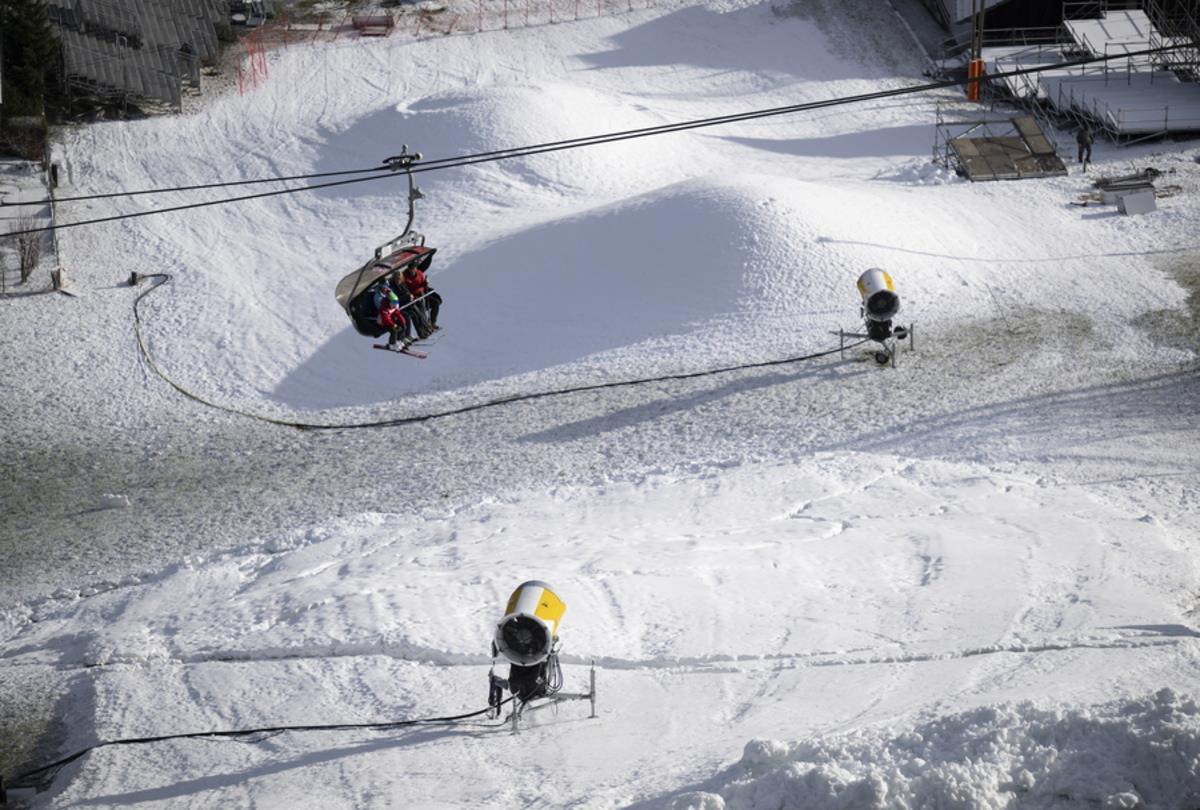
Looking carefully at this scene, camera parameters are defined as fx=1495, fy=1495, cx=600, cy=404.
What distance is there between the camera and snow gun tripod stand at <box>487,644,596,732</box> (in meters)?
17.8

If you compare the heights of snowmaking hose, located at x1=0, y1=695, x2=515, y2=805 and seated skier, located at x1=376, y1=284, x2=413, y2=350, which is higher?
seated skier, located at x1=376, y1=284, x2=413, y2=350

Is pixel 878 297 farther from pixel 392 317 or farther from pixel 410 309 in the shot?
pixel 392 317

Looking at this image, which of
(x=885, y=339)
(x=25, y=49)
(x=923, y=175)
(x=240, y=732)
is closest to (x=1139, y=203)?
(x=923, y=175)

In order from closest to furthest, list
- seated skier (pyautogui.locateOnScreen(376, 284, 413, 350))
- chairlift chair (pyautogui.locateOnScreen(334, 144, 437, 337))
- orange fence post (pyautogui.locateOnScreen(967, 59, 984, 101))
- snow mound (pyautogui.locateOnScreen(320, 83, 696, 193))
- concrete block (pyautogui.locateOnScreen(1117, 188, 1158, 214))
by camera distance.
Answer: chairlift chair (pyautogui.locateOnScreen(334, 144, 437, 337))
seated skier (pyautogui.locateOnScreen(376, 284, 413, 350))
concrete block (pyautogui.locateOnScreen(1117, 188, 1158, 214))
snow mound (pyautogui.locateOnScreen(320, 83, 696, 193))
orange fence post (pyautogui.locateOnScreen(967, 59, 984, 101))

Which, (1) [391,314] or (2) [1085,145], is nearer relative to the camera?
(1) [391,314]

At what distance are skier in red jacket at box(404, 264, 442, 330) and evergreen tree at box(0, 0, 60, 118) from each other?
22789 millimetres

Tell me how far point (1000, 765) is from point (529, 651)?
18.5ft

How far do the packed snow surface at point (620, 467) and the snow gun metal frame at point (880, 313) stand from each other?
69 centimetres

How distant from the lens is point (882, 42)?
4503 centimetres

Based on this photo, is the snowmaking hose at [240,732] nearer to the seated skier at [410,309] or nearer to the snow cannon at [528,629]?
the snow cannon at [528,629]

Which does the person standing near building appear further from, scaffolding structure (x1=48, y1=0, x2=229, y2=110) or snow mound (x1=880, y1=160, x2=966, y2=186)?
scaffolding structure (x1=48, y1=0, x2=229, y2=110)

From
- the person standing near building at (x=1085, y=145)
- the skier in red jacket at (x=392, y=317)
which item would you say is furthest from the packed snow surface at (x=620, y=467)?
the skier in red jacket at (x=392, y=317)

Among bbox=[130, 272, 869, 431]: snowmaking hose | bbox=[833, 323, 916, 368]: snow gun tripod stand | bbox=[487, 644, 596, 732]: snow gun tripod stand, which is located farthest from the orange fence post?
bbox=[487, 644, 596, 732]: snow gun tripod stand

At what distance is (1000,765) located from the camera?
14.3m
